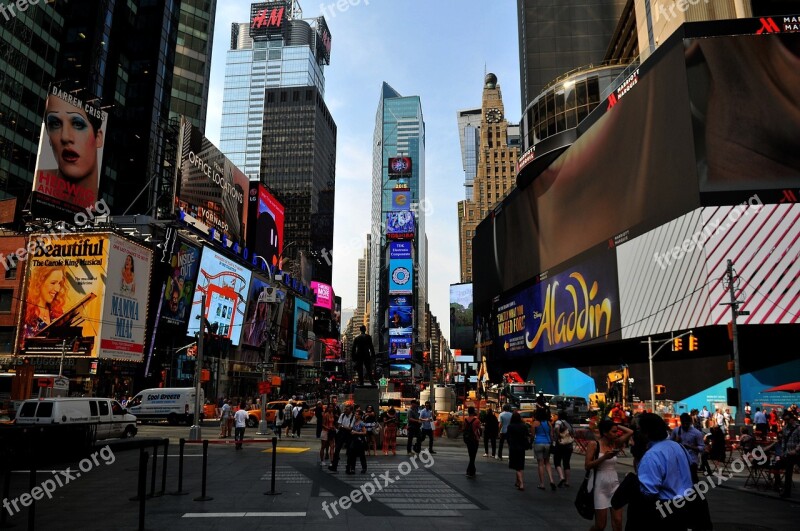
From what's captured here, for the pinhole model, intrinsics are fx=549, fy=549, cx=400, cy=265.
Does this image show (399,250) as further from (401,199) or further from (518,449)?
(518,449)

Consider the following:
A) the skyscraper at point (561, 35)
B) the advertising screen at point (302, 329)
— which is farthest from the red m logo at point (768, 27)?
the advertising screen at point (302, 329)

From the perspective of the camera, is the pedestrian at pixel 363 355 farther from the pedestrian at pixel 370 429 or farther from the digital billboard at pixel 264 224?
the digital billboard at pixel 264 224

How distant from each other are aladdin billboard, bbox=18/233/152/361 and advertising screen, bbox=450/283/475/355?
87.1m

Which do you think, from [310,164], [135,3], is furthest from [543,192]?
[310,164]

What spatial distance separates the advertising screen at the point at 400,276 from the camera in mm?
136375

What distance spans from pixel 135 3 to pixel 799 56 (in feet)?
286

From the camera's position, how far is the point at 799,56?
37.7 metres

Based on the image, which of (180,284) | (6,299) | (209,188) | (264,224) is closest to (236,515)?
(6,299)

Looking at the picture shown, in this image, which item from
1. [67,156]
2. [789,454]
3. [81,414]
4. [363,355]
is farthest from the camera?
[67,156]

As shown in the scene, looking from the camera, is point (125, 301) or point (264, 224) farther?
point (264, 224)

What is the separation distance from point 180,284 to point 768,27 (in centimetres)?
5198

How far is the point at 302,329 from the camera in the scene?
94062 mm

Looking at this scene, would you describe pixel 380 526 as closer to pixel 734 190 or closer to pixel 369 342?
pixel 369 342

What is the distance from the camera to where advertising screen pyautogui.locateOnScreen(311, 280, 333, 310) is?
119938 millimetres
